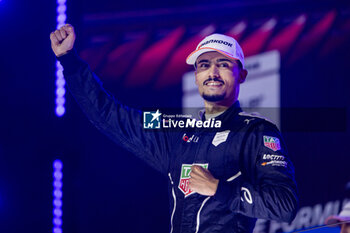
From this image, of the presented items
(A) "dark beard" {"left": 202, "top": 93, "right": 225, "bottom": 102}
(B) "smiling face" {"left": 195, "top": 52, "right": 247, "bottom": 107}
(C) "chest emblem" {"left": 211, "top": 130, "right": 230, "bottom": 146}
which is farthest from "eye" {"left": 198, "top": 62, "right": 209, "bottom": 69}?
(C) "chest emblem" {"left": 211, "top": 130, "right": 230, "bottom": 146}

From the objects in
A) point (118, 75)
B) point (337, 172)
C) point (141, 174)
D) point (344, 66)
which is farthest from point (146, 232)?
point (344, 66)

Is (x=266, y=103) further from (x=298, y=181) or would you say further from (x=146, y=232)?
(x=146, y=232)

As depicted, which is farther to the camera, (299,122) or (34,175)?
(299,122)

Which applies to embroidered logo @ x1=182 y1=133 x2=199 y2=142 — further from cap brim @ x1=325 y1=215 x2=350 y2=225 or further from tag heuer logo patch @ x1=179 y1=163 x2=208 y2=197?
cap brim @ x1=325 y1=215 x2=350 y2=225

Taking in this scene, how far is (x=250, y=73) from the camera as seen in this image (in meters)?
1.79

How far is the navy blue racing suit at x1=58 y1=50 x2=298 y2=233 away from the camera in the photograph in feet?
4.62

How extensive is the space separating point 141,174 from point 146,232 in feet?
1.01

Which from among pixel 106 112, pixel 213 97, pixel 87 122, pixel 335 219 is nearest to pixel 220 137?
pixel 213 97

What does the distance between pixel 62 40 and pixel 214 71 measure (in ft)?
2.49

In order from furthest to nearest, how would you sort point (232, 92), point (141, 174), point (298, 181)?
1. point (298, 181)
2. point (141, 174)
3. point (232, 92)

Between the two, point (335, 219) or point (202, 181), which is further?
point (335, 219)

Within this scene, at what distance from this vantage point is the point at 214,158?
1539mm

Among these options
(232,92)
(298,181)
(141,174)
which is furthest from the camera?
(298,181)

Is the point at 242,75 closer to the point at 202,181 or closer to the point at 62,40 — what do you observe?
the point at 202,181
